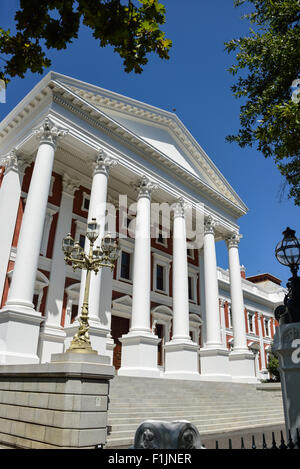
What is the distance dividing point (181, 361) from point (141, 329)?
11.7ft

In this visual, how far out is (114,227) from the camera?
21.5 meters

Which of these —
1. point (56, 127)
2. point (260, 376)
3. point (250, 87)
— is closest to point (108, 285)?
point (56, 127)

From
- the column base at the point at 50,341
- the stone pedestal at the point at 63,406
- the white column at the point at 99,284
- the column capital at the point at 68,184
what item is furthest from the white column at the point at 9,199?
the stone pedestal at the point at 63,406

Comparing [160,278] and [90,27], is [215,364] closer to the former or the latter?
[160,278]

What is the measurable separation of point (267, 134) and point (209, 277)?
16.2 m

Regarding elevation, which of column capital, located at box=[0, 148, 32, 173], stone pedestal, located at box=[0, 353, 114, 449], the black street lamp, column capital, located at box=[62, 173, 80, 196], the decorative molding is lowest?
stone pedestal, located at box=[0, 353, 114, 449]

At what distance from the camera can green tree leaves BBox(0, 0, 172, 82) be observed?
158 inches

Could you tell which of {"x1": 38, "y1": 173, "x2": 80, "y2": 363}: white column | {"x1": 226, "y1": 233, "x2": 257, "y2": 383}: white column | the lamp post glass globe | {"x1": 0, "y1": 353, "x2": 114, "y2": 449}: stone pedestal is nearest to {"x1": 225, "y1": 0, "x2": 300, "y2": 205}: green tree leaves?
the lamp post glass globe

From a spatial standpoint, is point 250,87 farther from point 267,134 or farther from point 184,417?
point 184,417

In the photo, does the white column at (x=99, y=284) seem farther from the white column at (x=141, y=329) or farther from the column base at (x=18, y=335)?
the column base at (x=18, y=335)

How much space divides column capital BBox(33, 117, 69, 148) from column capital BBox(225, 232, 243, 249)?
1576 centimetres

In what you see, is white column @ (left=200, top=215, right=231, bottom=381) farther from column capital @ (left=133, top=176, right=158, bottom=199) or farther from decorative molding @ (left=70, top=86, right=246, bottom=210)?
column capital @ (left=133, top=176, right=158, bottom=199)

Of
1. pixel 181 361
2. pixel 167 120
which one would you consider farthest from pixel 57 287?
pixel 167 120

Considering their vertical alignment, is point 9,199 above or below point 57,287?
above
